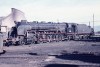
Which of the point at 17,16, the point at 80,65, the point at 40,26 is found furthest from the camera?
the point at 17,16

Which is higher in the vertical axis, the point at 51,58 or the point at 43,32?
the point at 43,32

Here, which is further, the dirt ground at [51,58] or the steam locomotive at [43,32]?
the steam locomotive at [43,32]

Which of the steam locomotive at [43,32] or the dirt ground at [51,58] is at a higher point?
the steam locomotive at [43,32]

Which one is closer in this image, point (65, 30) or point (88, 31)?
point (65, 30)

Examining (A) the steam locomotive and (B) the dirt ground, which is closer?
(B) the dirt ground

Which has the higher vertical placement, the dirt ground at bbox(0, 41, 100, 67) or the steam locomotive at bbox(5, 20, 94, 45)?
the steam locomotive at bbox(5, 20, 94, 45)

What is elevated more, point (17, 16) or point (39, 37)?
point (17, 16)

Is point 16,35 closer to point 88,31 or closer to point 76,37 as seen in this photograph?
point 76,37

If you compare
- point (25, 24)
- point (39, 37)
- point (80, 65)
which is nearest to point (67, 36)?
point (39, 37)

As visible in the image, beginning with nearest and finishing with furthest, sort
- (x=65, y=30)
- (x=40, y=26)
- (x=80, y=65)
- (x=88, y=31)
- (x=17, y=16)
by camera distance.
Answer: (x=80, y=65), (x=40, y=26), (x=65, y=30), (x=88, y=31), (x=17, y=16)


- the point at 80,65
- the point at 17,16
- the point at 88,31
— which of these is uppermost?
the point at 17,16

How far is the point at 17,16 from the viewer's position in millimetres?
53906

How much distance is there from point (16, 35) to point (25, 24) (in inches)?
100

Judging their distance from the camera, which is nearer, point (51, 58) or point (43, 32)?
point (51, 58)
